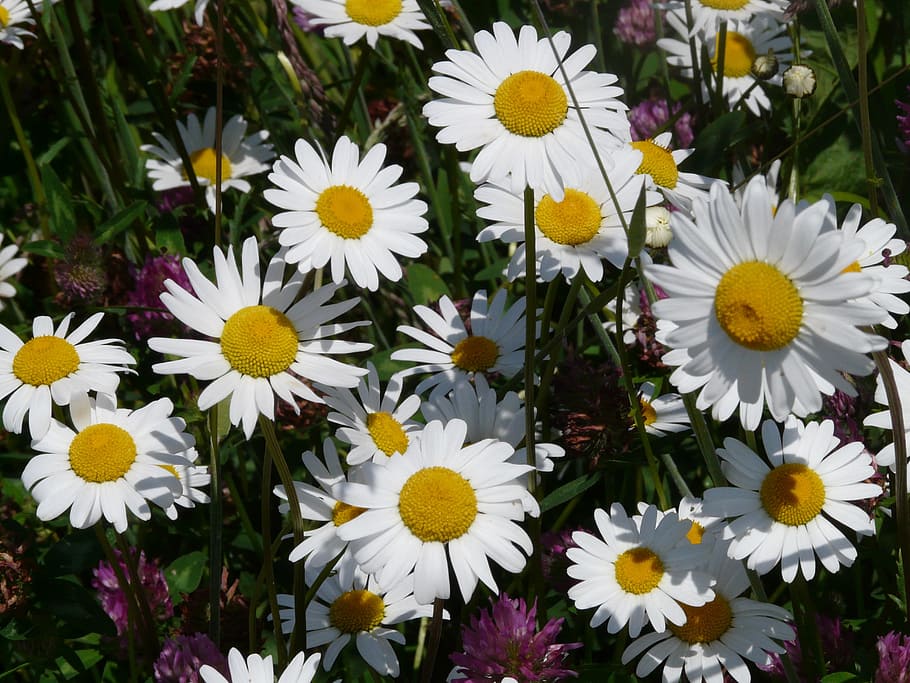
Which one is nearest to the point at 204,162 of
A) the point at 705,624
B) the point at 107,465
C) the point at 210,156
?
the point at 210,156

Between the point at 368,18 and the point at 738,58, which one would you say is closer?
the point at 368,18

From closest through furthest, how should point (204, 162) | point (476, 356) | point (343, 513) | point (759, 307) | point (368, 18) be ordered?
1. point (759, 307)
2. point (343, 513)
3. point (476, 356)
4. point (368, 18)
5. point (204, 162)

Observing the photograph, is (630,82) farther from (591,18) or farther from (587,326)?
(587,326)

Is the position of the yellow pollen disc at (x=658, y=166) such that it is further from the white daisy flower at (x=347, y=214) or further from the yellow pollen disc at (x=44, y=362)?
the yellow pollen disc at (x=44, y=362)

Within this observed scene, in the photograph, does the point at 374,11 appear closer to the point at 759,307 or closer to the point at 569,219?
the point at 569,219

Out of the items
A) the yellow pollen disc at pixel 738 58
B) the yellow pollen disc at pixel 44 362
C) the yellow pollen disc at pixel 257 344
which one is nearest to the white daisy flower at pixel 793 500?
the yellow pollen disc at pixel 257 344
